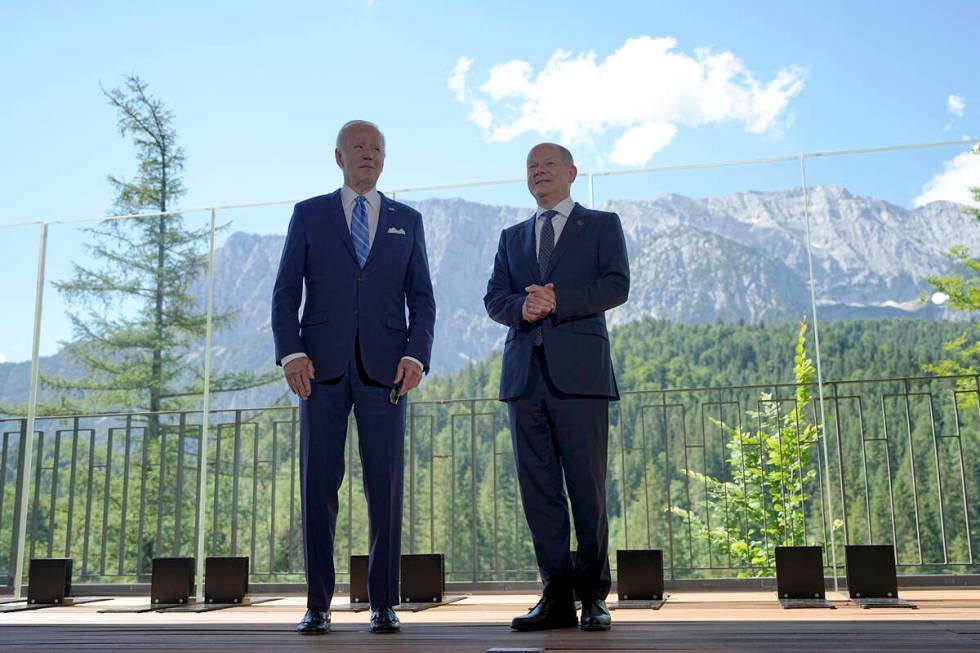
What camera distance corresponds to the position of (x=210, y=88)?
59.4ft

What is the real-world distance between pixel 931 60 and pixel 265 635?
1298cm

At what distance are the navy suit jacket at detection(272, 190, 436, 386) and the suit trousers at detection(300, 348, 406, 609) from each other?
0.05 m

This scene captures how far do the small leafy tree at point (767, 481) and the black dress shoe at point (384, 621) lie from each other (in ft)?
7.38

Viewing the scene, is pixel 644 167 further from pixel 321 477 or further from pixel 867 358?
pixel 321 477

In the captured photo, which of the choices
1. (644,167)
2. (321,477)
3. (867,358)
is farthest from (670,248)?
(321,477)

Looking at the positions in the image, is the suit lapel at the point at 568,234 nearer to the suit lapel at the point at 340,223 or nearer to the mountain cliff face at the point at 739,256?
the suit lapel at the point at 340,223

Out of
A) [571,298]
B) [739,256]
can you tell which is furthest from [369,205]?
[739,256]

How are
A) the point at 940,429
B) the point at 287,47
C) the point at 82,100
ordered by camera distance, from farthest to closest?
the point at 287,47
the point at 82,100
the point at 940,429

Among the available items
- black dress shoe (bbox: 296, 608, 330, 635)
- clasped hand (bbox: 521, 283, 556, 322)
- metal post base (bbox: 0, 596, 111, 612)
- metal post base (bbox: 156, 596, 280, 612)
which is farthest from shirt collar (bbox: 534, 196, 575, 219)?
metal post base (bbox: 0, 596, 111, 612)

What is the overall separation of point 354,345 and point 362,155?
494 millimetres

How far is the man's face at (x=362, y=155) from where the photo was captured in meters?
2.21

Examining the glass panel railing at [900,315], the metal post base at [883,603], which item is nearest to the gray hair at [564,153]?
the metal post base at [883,603]

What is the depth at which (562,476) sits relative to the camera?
2082mm

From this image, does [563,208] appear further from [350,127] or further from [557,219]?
[350,127]
